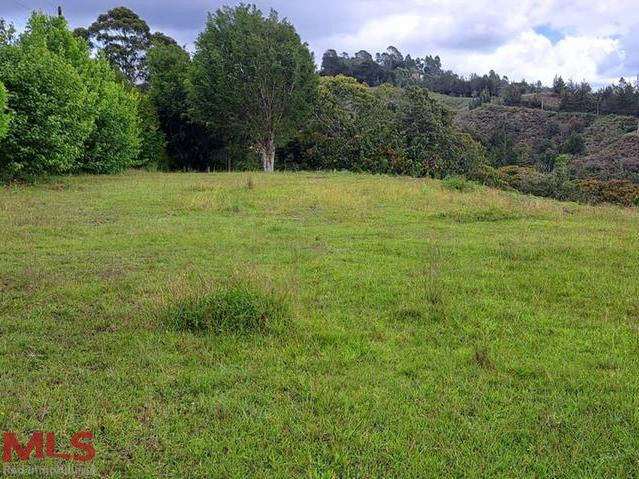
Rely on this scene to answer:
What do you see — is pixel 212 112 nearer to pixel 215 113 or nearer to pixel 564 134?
pixel 215 113

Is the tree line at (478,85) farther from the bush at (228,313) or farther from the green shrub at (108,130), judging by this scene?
the bush at (228,313)

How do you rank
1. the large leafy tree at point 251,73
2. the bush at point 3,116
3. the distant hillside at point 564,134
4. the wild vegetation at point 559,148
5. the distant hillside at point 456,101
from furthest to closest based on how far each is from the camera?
the distant hillside at point 456,101 → the distant hillside at point 564,134 → the wild vegetation at point 559,148 → the large leafy tree at point 251,73 → the bush at point 3,116

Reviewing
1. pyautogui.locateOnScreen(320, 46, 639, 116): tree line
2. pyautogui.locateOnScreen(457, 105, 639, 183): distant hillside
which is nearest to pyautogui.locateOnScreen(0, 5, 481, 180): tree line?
pyautogui.locateOnScreen(457, 105, 639, 183): distant hillside

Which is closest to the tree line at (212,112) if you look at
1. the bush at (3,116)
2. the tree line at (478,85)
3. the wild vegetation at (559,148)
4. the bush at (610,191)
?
the bush at (3,116)

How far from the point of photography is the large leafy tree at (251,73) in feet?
85.0

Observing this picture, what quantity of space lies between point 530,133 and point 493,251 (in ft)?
194

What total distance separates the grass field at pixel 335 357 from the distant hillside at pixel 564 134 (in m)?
44.8

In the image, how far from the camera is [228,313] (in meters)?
4.62

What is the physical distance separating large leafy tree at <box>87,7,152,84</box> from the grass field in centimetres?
3692

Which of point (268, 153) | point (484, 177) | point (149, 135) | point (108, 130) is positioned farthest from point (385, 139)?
point (108, 130)

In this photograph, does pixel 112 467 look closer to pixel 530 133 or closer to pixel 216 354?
pixel 216 354

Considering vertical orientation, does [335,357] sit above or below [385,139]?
below

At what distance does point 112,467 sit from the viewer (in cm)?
273

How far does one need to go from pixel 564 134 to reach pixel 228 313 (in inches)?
2510
